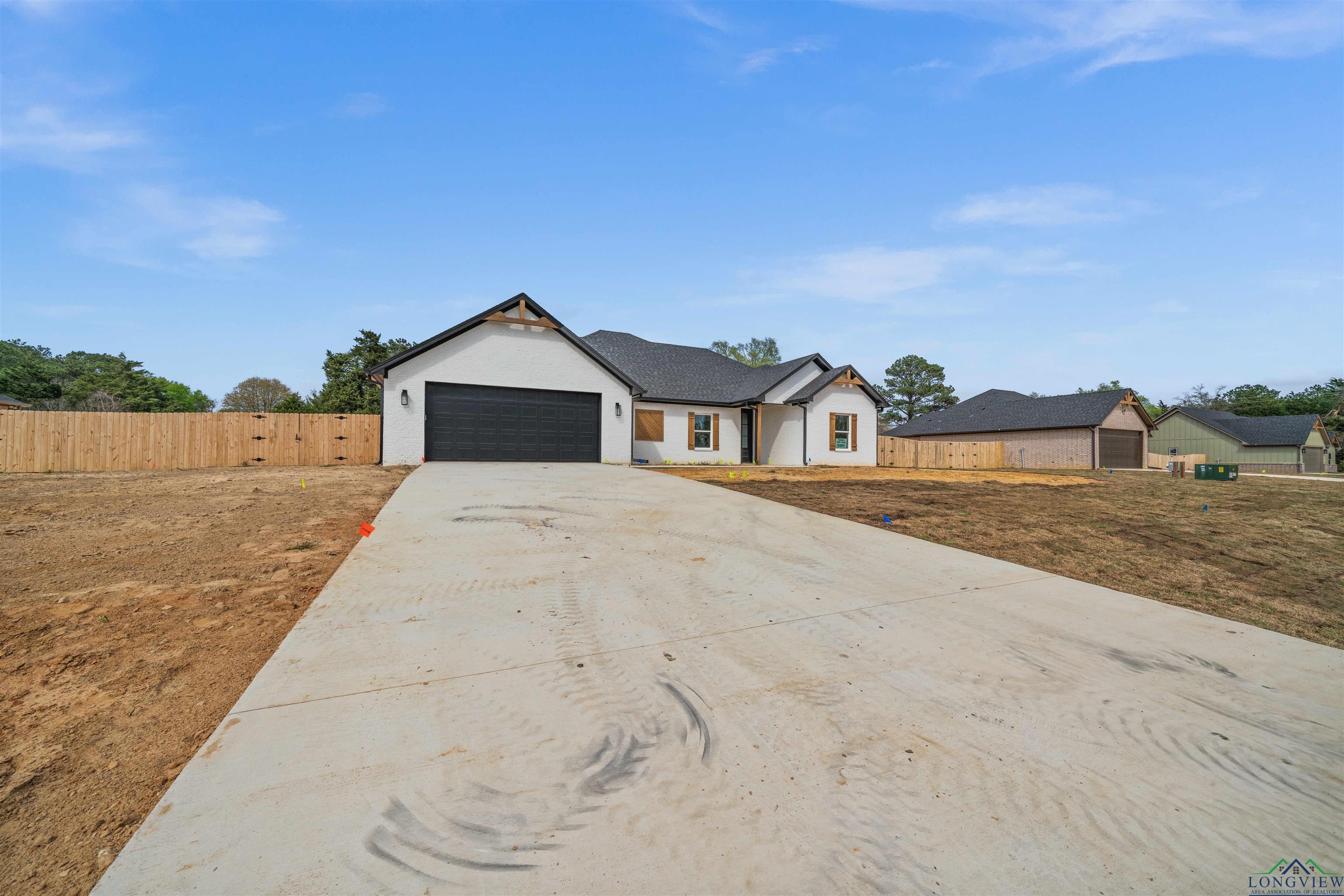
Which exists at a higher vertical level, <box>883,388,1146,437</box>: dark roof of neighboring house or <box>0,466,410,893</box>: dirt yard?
<box>883,388,1146,437</box>: dark roof of neighboring house

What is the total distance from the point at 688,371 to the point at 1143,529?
1698 centimetres

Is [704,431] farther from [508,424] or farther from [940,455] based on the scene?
[940,455]

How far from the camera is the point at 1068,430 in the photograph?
28.5 m

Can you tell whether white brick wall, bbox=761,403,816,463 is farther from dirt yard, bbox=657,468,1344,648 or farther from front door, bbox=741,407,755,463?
dirt yard, bbox=657,468,1344,648

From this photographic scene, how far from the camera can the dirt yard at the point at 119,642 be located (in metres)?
2.02

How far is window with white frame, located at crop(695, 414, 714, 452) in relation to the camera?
21172 millimetres

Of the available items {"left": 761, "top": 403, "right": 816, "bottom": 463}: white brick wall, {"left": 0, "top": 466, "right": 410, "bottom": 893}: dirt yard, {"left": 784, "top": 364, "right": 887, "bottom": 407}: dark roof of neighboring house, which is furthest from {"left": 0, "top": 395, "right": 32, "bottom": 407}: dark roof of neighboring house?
{"left": 784, "top": 364, "right": 887, "bottom": 407}: dark roof of neighboring house

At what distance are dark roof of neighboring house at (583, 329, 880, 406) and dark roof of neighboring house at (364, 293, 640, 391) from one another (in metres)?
2.58

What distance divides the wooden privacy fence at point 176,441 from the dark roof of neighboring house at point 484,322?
2.05 metres

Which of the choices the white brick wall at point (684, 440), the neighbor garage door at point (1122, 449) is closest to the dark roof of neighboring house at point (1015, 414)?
the neighbor garage door at point (1122, 449)

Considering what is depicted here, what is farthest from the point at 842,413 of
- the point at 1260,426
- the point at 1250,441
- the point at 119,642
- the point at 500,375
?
the point at 1260,426

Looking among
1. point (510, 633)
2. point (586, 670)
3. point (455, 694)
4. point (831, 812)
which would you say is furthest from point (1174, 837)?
point (510, 633)

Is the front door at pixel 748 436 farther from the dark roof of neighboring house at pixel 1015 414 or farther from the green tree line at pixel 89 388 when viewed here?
the green tree line at pixel 89 388

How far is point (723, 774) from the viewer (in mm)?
2264
